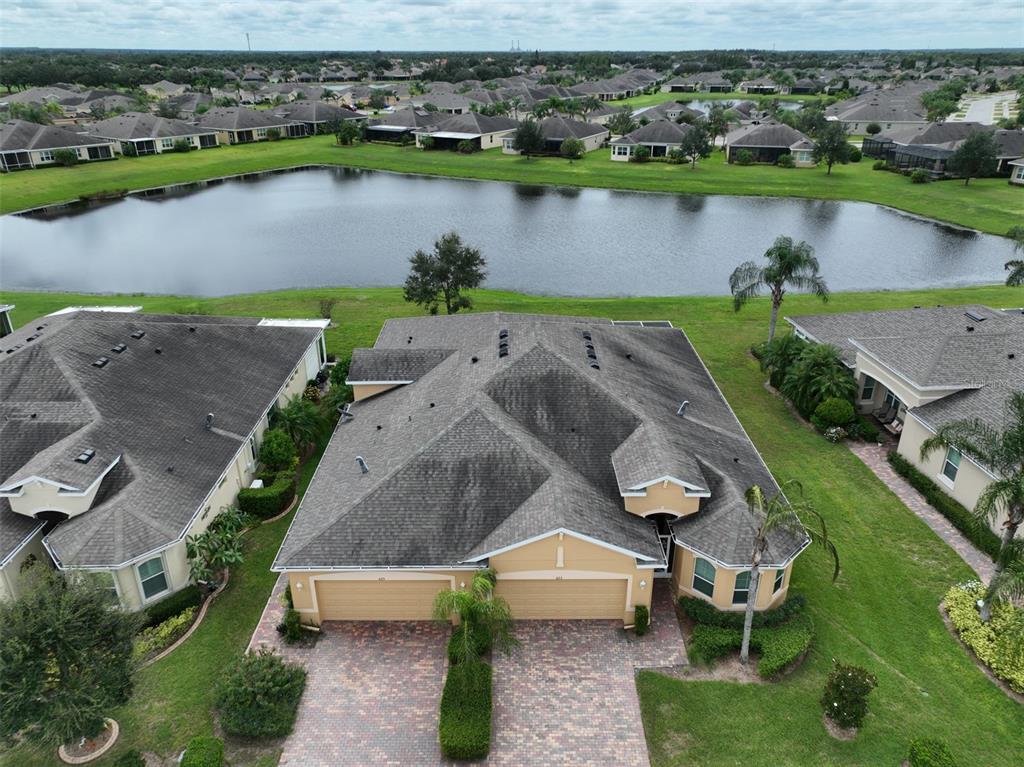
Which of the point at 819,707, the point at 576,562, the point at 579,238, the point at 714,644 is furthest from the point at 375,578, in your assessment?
the point at 579,238

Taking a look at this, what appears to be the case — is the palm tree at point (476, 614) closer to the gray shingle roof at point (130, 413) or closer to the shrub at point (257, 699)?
the shrub at point (257, 699)

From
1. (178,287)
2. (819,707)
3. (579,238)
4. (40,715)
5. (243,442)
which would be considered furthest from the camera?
(579,238)

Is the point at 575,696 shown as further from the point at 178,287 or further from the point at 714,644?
the point at 178,287

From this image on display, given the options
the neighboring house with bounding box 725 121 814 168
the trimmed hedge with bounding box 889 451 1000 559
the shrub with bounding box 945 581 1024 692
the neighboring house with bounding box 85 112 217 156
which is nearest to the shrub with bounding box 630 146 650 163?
the neighboring house with bounding box 725 121 814 168

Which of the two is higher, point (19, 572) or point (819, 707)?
Result: point (19, 572)

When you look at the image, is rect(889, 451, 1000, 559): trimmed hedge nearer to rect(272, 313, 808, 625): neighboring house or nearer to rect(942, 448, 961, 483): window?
rect(942, 448, 961, 483): window
